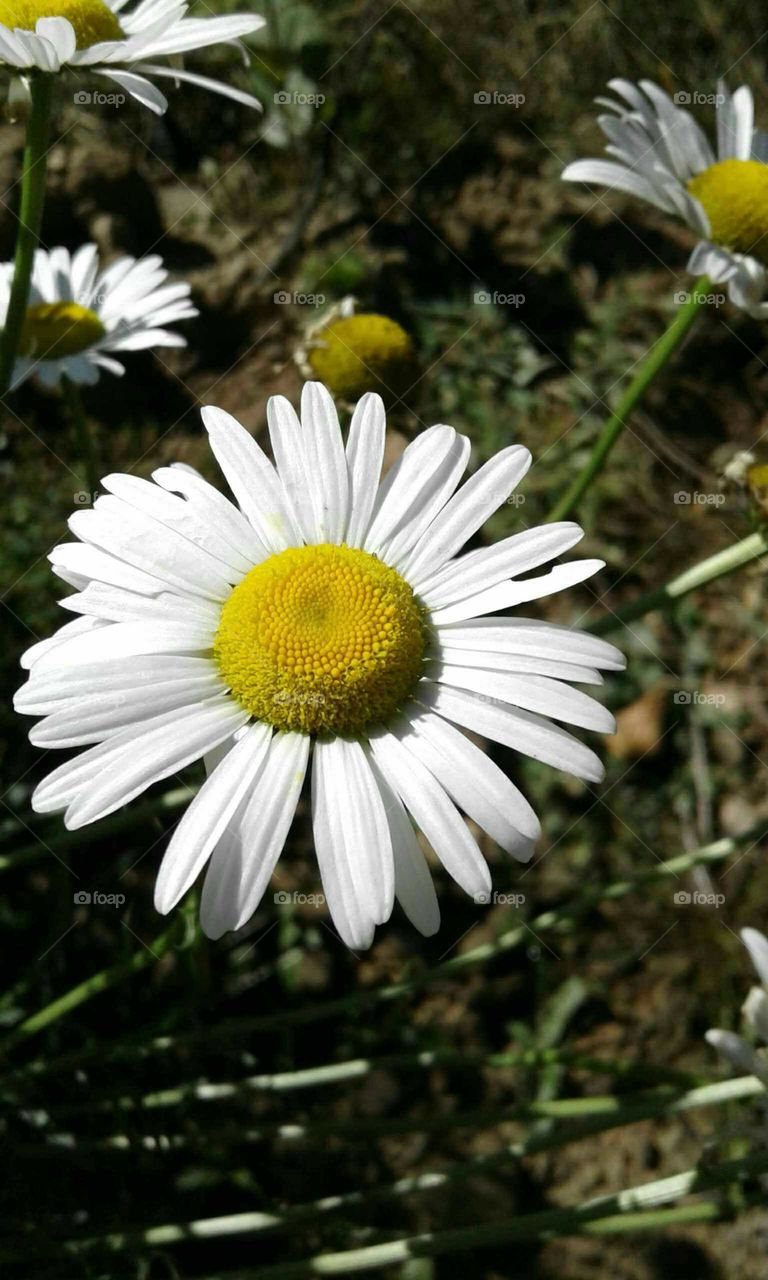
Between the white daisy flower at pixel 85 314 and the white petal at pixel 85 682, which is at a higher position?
the white daisy flower at pixel 85 314

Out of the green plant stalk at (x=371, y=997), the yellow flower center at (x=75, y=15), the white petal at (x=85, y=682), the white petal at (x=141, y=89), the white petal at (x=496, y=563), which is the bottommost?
the green plant stalk at (x=371, y=997)

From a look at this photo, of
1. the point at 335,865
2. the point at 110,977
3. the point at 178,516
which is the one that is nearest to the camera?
the point at 335,865

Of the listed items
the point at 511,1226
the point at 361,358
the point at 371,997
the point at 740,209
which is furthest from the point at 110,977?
the point at 740,209

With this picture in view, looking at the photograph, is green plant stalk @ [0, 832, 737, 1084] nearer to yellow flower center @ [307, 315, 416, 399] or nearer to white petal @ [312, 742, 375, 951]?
white petal @ [312, 742, 375, 951]

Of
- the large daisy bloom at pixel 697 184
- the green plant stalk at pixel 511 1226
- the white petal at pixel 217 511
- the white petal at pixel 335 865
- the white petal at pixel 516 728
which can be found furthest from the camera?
the large daisy bloom at pixel 697 184

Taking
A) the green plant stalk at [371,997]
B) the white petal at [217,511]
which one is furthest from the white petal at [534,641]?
the green plant stalk at [371,997]

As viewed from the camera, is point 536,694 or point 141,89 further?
point 141,89

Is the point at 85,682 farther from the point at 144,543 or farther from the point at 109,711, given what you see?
the point at 144,543

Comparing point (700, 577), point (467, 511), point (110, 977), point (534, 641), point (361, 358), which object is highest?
point (361, 358)

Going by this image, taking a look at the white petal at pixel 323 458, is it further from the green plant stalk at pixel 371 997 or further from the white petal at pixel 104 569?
the green plant stalk at pixel 371 997
